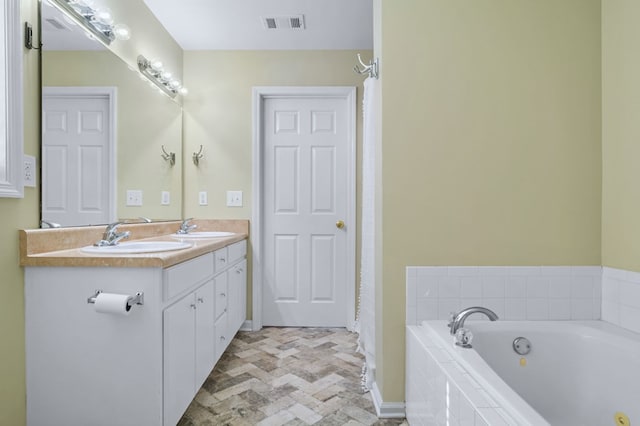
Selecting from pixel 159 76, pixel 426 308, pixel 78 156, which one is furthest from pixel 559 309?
pixel 159 76

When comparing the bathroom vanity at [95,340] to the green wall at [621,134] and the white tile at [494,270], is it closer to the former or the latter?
the white tile at [494,270]

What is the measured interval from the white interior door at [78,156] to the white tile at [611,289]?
2.50 m

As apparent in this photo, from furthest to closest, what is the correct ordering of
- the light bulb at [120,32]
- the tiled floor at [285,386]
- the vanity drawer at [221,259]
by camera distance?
the vanity drawer at [221,259] < the light bulb at [120,32] < the tiled floor at [285,386]

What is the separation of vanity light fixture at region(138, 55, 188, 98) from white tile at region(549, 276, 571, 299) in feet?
8.86

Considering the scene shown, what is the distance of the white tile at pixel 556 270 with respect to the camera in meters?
1.67

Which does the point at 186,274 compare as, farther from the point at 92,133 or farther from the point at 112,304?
the point at 92,133

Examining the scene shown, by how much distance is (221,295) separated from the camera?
216 cm

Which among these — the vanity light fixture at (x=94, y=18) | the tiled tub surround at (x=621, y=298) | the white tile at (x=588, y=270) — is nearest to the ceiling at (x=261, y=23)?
the vanity light fixture at (x=94, y=18)

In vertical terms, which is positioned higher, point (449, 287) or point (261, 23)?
point (261, 23)

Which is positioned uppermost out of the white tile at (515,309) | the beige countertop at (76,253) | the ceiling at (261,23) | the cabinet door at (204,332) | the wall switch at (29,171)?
the ceiling at (261,23)

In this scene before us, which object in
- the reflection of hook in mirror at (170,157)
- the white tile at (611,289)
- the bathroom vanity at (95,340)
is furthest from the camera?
the reflection of hook in mirror at (170,157)

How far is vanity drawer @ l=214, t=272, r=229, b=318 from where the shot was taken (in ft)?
6.79

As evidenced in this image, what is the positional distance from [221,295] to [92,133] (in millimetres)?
1124

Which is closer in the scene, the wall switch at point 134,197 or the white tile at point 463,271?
the white tile at point 463,271
